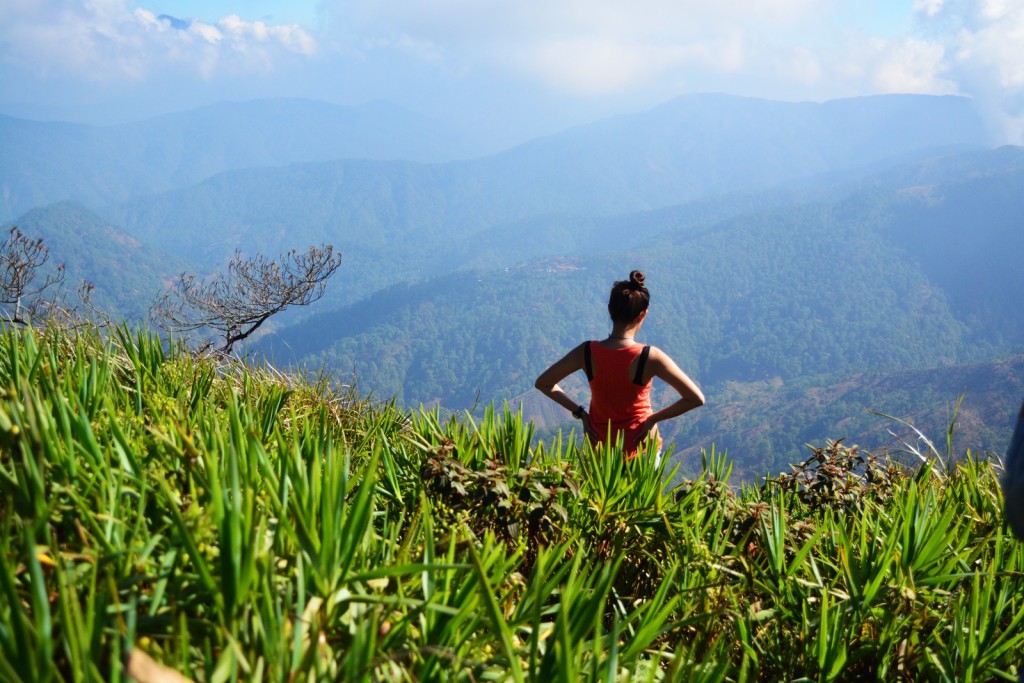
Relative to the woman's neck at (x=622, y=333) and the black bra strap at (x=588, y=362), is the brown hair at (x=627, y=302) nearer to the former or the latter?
the woman's neck at (x=622, y=333)

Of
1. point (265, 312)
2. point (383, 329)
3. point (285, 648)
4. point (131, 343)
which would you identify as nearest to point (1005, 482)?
point (285, 648)

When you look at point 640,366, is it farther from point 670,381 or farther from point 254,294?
point 254,294

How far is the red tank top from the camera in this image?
3.44 m

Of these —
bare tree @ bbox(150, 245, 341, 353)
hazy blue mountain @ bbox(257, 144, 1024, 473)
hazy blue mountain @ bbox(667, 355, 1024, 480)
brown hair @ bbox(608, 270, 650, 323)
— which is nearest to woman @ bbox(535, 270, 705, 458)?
brown hair @ bbox(608, 270, 650, 323)

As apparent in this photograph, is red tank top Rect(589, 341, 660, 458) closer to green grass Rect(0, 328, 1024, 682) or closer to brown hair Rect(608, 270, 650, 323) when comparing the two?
brown hair Rect(608, 270, 650, 323)

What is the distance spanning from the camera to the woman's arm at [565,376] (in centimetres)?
353

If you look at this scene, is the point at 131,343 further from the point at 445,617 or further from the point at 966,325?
the point at 966,325

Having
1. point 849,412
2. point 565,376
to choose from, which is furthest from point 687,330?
point 565,376

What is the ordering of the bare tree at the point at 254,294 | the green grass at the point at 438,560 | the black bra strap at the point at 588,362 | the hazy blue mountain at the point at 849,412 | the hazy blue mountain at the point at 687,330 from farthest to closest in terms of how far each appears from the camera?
the hazy blue mountain at the point at 687,330
the hazy blue mountain at the point at 849,412
the bare tree at the point at 254,294
the black bra strap at the point at 588,362
the green grass at the point at 438,560

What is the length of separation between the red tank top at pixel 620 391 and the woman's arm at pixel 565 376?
73 millimetres

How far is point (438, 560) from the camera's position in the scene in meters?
1.77

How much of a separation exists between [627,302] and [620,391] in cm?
39

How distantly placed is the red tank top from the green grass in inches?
11.0

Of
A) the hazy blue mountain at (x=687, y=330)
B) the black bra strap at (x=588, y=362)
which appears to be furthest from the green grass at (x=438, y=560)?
the hazy blue mountain at (x=687, y=330)
